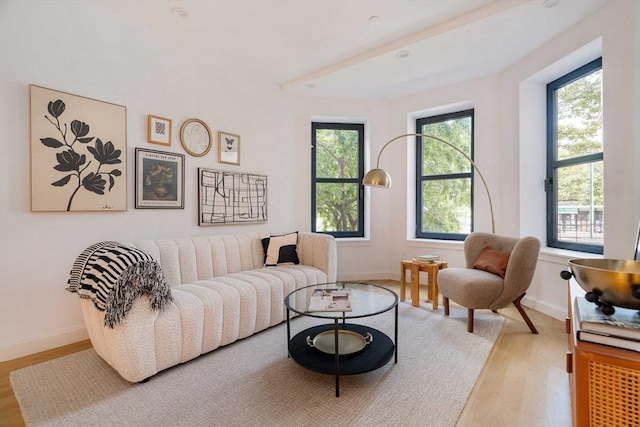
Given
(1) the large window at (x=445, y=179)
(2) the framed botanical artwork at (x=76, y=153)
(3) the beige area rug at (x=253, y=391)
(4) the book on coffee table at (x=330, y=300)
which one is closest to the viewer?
(3) the beige area rug at (x=253, y=391)

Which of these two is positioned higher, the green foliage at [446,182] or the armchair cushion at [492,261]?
the green foliage at [446,182]

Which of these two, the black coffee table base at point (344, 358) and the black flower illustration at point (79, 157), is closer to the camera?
the black coffee table base at point (344, 358)

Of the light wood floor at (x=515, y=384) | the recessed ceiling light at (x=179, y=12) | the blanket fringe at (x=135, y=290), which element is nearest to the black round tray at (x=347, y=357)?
the light wood floor at (x=515, y=384)

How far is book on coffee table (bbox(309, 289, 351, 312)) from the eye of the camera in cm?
185

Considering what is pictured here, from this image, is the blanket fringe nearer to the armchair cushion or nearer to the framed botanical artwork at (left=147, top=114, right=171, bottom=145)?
the framed botanical artwork at (left=147, top=114, right=171, bottom=145)

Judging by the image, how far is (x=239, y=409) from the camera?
61.0 inches

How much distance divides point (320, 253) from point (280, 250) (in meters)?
0.44

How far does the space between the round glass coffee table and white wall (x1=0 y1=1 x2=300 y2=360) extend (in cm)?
177

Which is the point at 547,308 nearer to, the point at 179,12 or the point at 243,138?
the point at 243,138

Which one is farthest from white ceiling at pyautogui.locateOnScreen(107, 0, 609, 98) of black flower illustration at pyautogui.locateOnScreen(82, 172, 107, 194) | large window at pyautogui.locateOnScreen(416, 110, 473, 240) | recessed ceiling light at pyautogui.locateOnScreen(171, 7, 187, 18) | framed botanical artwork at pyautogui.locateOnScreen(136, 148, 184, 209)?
black flower illustration at pyautogui.locateOnScreen(82, 172, 107, 194)

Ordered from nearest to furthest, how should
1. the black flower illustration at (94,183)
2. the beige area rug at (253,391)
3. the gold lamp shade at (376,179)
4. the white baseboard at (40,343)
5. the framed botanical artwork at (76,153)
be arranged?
the beige area rug at (253,391)
the white baseboard at (40,343)
the framed botanical artwork at (76,153)
the black flower illustration at (94,183)
the gold lamp shade at (376,179)

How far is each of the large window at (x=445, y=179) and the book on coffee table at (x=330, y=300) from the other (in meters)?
2.58

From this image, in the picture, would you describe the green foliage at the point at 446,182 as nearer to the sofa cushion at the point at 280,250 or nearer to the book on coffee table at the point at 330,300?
the sofa cushion at the point at 280,250

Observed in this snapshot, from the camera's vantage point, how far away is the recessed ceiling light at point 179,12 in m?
2.51
